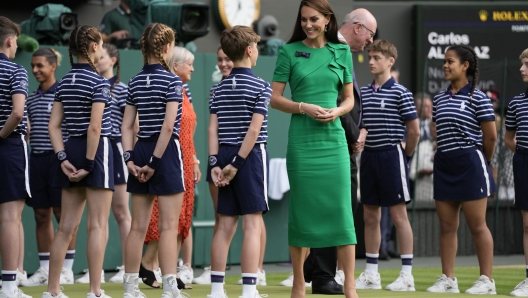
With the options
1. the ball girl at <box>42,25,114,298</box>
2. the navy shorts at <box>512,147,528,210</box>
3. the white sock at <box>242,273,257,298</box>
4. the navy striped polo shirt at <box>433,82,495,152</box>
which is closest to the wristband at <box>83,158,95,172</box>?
the ball girl at <box>42,25,114,298</box>

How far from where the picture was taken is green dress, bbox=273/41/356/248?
19.4 feet

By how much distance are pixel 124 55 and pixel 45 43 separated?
2.40 ft

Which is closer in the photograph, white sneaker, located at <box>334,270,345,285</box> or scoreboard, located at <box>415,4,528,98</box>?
white sneaker, located at <box>334,270,345,285</box>

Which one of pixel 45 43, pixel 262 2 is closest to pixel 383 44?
pixel 45 43

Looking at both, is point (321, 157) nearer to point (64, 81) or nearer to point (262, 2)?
point (64, 81)

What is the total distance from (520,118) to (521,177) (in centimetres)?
44

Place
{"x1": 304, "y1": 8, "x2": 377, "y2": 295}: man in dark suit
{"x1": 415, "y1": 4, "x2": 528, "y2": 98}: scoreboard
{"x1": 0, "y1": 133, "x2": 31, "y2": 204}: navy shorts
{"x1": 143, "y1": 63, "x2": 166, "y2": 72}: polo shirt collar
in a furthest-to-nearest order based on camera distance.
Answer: {"x1": 415, "y1": 4, "x2": 528, "y2": 98}: scoreboard, {"x1": 304, "y1": 8, "x2": 377, "y2": 295}: man in dark suit, {"x1": 0, "y1": 133, "x2": 31, "y2": 204}: navy shorts, {"x1": 143, "y1": 63, "x2": 166, "y2": 72}: polo shirt collar

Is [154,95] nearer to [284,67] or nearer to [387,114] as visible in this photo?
[284,67]

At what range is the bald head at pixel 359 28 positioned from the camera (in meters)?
7.67

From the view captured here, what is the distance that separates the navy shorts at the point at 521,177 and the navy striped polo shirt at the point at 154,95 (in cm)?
279

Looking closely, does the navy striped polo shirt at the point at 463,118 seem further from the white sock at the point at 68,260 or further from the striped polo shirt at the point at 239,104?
A: the white sock at the point at 68,260

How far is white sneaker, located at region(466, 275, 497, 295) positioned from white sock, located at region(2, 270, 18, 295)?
10.6ft

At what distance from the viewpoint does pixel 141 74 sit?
21.5 ft

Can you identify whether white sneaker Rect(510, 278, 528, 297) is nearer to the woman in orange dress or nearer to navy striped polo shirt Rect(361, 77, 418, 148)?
navy striped polo shirt Rect(361, 77, 418, 148)
